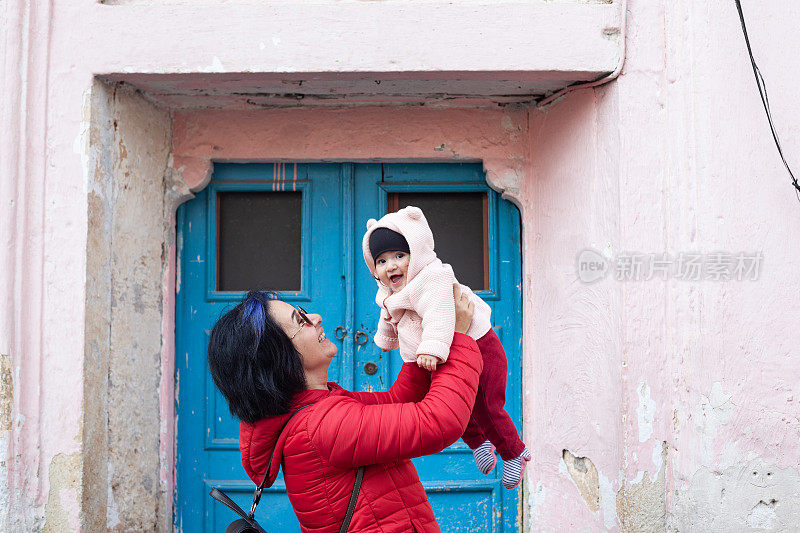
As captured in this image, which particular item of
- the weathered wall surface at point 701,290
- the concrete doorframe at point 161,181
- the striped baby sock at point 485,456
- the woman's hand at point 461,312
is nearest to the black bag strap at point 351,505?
the woman's hand at point 461,312

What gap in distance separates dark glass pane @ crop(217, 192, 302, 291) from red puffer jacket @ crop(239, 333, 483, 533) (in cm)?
157

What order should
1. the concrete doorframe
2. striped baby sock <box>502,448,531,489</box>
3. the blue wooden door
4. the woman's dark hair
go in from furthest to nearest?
the blue wooden door < the concrete doorframe < striped baby sock <box>502,448,531,489</box> < the woman's dark hair

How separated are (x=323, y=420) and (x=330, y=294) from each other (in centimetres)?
162

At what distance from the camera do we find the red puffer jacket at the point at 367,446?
1.62m

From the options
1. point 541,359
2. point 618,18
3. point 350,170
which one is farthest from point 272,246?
point 618,18

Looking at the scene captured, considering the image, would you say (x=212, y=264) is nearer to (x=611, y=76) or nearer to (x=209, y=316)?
(x=209, y=316)

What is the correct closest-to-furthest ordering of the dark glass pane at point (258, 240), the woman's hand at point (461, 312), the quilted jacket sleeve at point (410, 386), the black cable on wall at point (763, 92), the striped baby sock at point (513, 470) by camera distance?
1. the woman's hand at point (461, 312)
2. the quilted jacket sleeve at point (410, 386)
3. the striped baby sock at point (513, 470)
4. the black cable on wall at point (763, 92)
5. the dark glass pane at point (258, 240)

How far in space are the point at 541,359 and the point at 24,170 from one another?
2.59 metres

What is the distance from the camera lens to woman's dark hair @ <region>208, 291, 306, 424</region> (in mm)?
1715

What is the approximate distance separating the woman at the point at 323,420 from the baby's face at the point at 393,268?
0.63 feet

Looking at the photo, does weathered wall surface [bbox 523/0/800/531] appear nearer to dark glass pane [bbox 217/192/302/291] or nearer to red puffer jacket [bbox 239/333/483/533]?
red puffer jacket [bbox 239/333/483/533]

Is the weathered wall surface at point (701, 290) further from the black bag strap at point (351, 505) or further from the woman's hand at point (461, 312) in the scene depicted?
the black bag strap at point (351, 505)

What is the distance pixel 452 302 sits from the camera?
5.90 ft

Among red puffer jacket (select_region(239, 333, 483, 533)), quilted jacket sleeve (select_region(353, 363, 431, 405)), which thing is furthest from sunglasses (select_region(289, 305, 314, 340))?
quilted jacket sleeve (select_region(353, 363, 431, 405))
